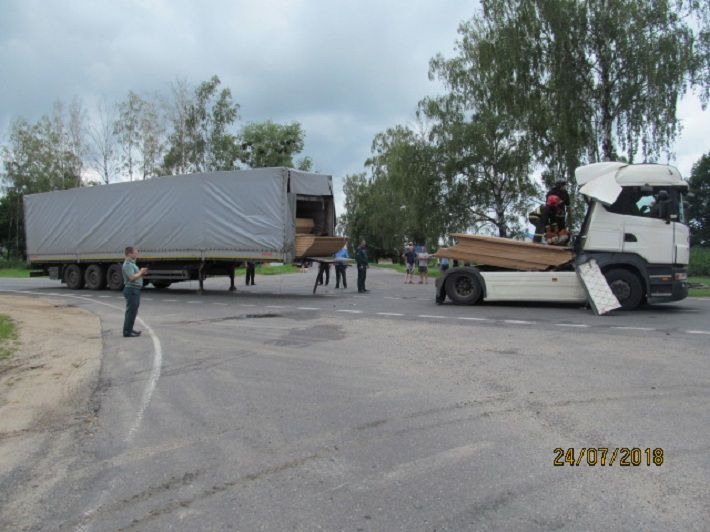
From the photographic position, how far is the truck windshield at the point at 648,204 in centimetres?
1198

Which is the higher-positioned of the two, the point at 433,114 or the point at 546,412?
the point at 433,114

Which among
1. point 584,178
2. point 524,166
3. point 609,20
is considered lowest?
point 584,178

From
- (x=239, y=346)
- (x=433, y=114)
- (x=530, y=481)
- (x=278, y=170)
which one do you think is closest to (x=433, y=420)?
(x=530, y=481)

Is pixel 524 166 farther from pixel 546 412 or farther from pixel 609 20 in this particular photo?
pixel 546 412

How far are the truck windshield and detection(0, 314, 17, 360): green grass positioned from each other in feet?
38.5

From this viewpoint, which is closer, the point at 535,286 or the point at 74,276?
the point at 535,286

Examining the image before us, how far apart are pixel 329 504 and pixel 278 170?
13742 mm

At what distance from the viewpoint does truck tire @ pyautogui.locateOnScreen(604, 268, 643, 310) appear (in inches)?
484

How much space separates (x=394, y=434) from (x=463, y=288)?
992 centimetres

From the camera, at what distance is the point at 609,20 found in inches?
961

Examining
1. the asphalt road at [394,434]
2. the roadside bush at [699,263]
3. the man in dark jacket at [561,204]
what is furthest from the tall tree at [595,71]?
the asphalt road at [394,434]

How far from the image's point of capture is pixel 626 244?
40.0 feet

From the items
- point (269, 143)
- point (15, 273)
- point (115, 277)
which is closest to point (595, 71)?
point (115, 277)
